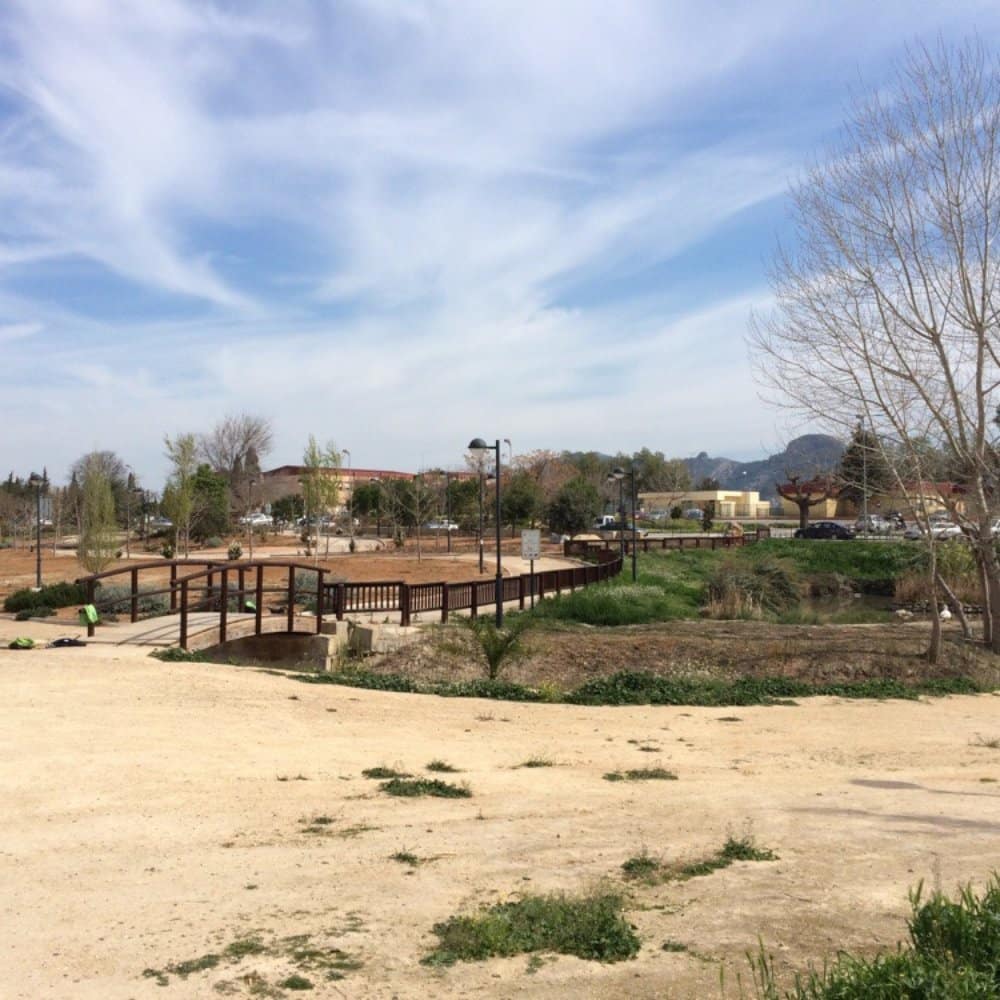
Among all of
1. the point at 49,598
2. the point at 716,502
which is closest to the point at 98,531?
the point at 49,598

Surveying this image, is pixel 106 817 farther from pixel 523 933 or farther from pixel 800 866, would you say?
pixel 800 866

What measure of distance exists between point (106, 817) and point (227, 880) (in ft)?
5.77

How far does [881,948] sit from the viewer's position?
4.40 m

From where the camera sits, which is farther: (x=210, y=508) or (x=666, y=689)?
(x=210, y=508)

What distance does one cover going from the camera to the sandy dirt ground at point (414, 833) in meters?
4.40

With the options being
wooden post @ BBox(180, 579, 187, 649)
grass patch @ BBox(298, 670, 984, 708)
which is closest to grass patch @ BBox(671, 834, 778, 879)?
grass patch @ BBox(298, 670, 984, 708)

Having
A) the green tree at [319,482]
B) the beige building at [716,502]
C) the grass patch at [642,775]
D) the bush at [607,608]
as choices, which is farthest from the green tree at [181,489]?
the beige building at [716,502]

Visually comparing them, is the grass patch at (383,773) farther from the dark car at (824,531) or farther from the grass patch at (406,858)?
the dark car at (824,531)

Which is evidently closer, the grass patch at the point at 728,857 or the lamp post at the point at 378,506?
the grass patch at the point at 728,857

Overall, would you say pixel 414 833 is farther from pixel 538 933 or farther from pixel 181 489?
pixel 181 489

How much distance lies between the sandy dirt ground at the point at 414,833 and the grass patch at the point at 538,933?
102 millimetres

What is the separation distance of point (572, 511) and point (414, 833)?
186 ft

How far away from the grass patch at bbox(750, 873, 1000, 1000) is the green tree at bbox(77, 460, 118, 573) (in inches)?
1195

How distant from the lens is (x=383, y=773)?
341 inches
